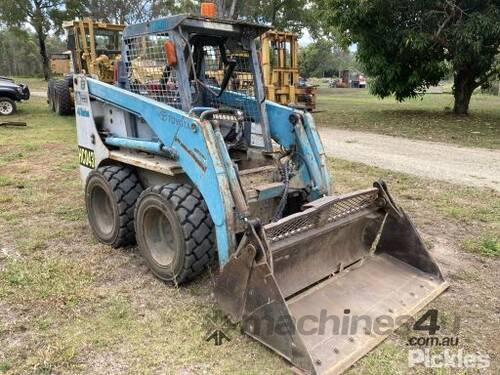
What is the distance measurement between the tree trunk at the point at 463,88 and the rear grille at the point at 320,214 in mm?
12603

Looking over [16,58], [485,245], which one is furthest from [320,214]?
[16,58]

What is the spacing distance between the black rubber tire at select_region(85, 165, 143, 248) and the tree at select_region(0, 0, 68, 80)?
3116 cm

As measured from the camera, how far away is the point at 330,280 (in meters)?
3.49

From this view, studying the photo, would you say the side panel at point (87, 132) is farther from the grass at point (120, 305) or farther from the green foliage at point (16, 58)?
the green foliage at point (16, 58)

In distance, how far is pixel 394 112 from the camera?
16281 millimetres

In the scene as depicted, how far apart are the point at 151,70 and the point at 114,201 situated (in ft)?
3.97

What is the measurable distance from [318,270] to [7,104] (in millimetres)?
14068

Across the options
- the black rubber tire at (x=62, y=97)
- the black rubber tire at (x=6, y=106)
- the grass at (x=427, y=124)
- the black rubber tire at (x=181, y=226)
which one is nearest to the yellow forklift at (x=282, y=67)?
the grass at (x=427, y=124)

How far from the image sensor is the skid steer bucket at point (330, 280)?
108 inches

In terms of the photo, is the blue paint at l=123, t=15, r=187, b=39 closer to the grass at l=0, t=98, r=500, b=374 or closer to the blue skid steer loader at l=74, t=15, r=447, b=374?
the blue skid steer loader at l=74, t=15, r=447, b=374

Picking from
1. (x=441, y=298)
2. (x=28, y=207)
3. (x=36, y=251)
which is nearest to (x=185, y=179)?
(x=36, y=251)

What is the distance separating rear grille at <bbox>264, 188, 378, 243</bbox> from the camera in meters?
3.02

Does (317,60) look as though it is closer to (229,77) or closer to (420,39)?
(420,39)

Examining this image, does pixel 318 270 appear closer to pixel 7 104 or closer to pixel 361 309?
pixel 361 309
